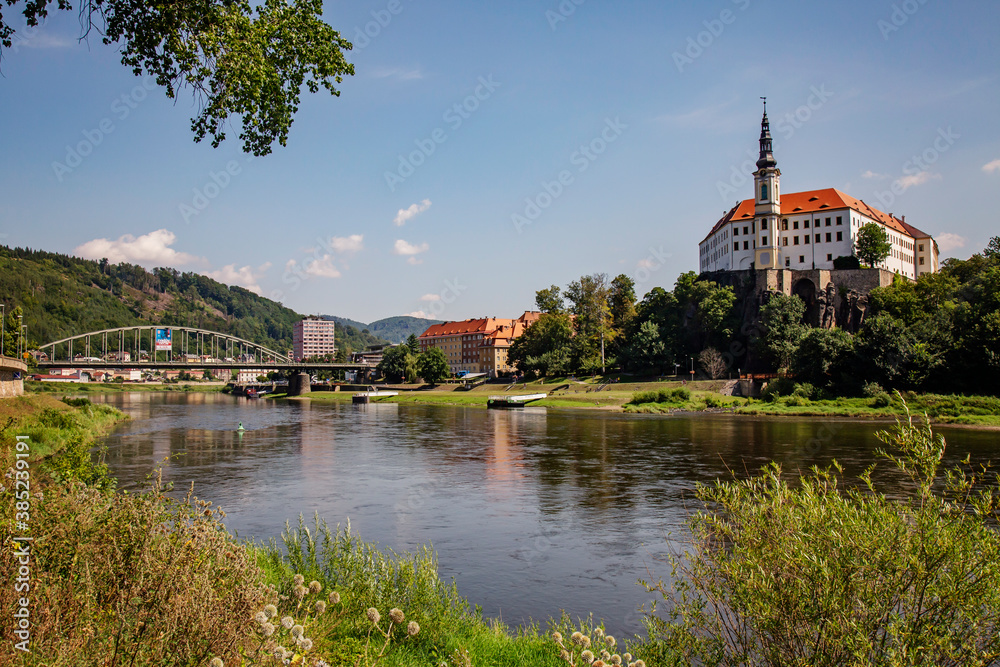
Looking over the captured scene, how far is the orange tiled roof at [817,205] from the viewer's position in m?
84.9

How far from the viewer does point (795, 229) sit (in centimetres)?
8606

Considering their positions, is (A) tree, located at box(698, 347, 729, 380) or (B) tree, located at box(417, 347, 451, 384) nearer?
(A) tree, located at box(698, 347, 729, 380)

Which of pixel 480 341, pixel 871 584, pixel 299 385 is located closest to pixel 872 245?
pixel 480 341

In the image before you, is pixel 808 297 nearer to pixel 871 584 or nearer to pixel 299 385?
pixel 299 385

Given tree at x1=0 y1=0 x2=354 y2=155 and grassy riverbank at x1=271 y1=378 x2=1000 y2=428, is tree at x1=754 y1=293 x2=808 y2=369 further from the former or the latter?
tree at x1=0 y1=0 x2=354 y2=155

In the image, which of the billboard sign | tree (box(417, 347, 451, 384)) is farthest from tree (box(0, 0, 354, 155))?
the billboard sign

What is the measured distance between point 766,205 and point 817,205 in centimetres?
706

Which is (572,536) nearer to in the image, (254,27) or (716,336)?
(254,27)

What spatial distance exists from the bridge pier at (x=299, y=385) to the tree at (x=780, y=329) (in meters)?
71.9

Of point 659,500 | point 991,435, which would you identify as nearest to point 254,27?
point 659,500

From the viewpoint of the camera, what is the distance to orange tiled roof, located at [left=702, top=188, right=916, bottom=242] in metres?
84.9

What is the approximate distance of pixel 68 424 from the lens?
101 feet

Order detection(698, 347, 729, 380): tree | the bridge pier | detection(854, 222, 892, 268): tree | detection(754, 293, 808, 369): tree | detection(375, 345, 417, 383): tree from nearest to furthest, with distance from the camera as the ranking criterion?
1. detection(754, 293, 808, 369): tree
2. detection(698, 347, 729, 380): tree
3. detection(854, 222, 892, 268): tree
4. detection(375, 345, 417, 383): tree
5. the bridge pier

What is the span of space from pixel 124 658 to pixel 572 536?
12.4 meters
